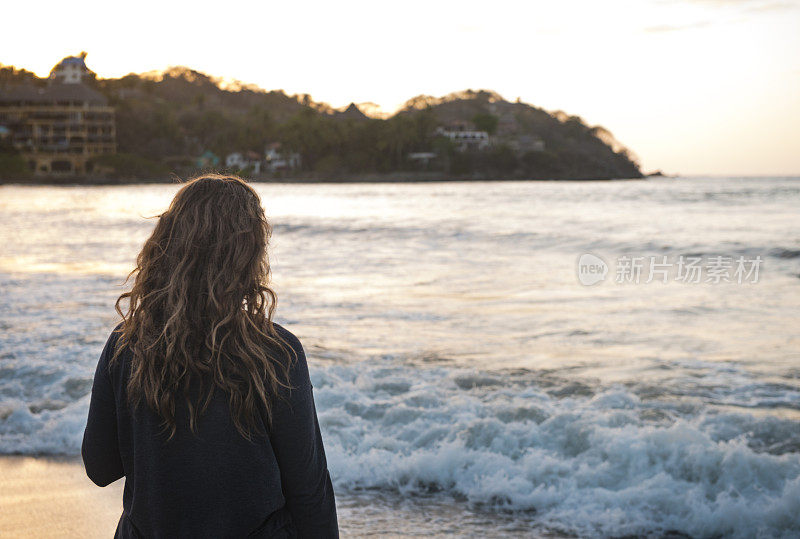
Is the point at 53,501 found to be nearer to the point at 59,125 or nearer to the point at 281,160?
the point at 59,125

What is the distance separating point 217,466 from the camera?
134 centimetres

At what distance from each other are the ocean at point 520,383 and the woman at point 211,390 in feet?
0.71

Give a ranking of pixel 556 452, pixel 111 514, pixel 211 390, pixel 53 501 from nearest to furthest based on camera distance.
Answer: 1. pixel 211 390
2. pixel 111 514
3. pixel 53 501
4. pixel 556 452

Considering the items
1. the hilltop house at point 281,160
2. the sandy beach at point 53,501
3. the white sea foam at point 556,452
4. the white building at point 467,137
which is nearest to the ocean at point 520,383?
the white sea foam at point 556,452

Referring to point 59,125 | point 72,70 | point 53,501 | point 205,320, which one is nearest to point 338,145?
point 59,125

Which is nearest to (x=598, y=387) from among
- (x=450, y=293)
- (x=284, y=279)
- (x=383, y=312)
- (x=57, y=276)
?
(x=383, y=312)

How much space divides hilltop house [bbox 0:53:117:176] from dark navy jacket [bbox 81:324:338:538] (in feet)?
305

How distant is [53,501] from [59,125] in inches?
3761

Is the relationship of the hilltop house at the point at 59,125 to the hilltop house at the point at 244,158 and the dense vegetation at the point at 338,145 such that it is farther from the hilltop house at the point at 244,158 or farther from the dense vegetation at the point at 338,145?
the hilltop house at the point at 244,158

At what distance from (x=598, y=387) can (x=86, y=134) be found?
3746 inches

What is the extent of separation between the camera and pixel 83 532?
11.0 feet

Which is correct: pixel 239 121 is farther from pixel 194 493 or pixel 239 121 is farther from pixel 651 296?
pixel 194 493

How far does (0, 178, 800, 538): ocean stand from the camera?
12.5 ft

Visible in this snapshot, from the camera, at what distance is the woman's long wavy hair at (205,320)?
1293 millimetres
